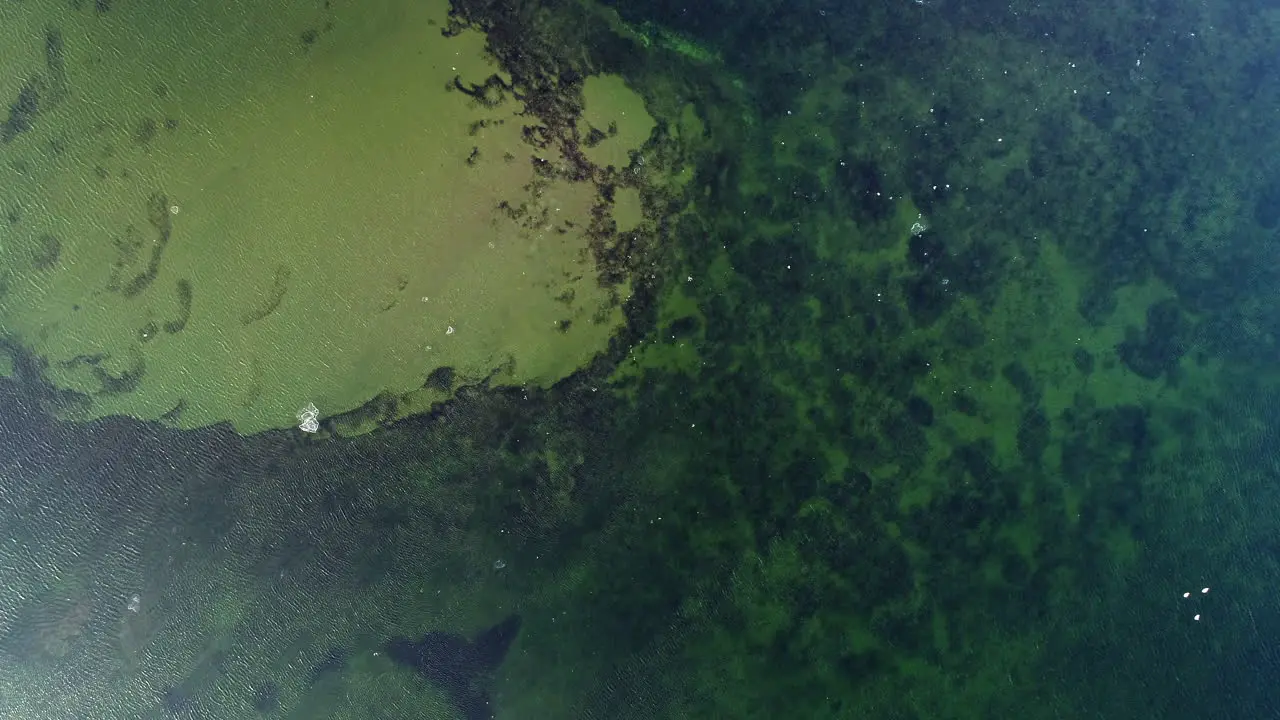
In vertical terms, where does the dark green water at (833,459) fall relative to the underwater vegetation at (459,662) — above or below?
above

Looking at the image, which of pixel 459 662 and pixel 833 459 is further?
pixel 833 459

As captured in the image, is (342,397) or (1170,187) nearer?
(342,397)

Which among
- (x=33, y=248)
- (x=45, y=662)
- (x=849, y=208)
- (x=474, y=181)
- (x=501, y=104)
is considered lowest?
(x=45, y=662)

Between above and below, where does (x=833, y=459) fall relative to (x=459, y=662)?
above

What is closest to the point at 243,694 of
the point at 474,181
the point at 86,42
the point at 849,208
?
the point at 474,181

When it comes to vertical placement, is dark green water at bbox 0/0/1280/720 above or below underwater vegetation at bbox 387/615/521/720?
above

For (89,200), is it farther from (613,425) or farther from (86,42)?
(613,425)

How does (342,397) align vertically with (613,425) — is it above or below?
below
